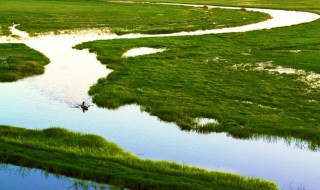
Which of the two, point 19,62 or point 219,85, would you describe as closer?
→ point 219,85

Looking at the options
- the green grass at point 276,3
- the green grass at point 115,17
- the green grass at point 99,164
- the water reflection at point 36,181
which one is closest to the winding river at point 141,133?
the green grass at point 99,164

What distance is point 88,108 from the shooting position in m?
28.8

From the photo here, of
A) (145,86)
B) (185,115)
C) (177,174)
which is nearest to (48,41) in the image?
(145,86)

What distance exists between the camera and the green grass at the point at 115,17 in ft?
202

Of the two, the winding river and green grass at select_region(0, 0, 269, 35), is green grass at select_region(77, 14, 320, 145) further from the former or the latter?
green grass at select_region(0, 0, 269, 35)

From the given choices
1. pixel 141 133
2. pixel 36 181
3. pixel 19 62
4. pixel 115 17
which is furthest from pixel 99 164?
pixel 115 17

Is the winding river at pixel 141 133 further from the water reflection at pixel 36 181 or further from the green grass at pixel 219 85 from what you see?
the water reflection at pixel 36 181

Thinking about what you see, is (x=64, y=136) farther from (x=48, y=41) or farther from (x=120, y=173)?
(x=48, y=41)

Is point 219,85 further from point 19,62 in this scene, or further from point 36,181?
point 36,181

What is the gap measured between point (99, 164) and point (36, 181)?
8.20ft

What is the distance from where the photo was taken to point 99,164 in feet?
67.5

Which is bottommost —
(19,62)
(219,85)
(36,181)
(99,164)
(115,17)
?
(36,181)

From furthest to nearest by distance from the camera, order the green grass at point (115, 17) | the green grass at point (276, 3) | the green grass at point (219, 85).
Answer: the green grass at point (276, 3) < the green grass at point (115, 17) < the green grass at point (219, 85)

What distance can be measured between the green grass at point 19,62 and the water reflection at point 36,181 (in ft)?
51.7
